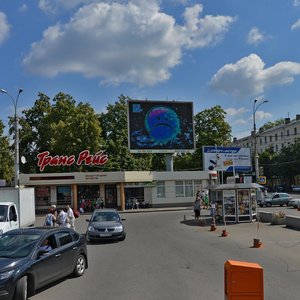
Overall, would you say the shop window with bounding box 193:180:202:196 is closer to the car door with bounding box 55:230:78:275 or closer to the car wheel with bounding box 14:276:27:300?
the car door with bounding box 55:230:78:275

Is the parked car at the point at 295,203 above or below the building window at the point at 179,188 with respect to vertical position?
below

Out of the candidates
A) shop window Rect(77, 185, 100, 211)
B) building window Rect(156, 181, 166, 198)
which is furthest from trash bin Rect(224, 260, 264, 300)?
building window Rect(156, 181, 166, 198)

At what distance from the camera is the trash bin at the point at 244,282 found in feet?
19.6

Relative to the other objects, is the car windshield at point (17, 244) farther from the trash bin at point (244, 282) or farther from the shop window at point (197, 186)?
the shop window at point (197, 186)

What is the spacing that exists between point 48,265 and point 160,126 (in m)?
38.8

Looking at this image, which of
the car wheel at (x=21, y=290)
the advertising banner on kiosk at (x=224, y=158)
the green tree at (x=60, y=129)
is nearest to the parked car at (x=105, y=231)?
the car wheel at (x=21, y=290)

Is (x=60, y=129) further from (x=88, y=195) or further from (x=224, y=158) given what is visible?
(x=224, y=158)

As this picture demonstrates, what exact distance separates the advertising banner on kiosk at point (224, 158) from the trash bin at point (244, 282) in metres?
46.8

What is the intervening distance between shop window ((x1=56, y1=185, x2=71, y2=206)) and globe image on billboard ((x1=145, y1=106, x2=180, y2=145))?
11.1 meters

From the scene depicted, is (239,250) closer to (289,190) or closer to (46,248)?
(46,248)

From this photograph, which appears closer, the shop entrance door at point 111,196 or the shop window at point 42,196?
the shop window at point 42,196

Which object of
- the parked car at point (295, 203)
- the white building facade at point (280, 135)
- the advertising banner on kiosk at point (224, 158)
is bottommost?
the parked car at point (295, 203)

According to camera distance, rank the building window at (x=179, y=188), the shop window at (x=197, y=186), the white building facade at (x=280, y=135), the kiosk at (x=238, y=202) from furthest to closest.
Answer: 1. the white building facade at (x=280, y=135)
2. the shop window at (x=197, y=186)
3. the building window at (x=179, y=188)
4. the kiosk at (x=238, y=202)

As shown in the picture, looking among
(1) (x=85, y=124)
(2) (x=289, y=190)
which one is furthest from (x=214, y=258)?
(2) (x=289, y=190)
